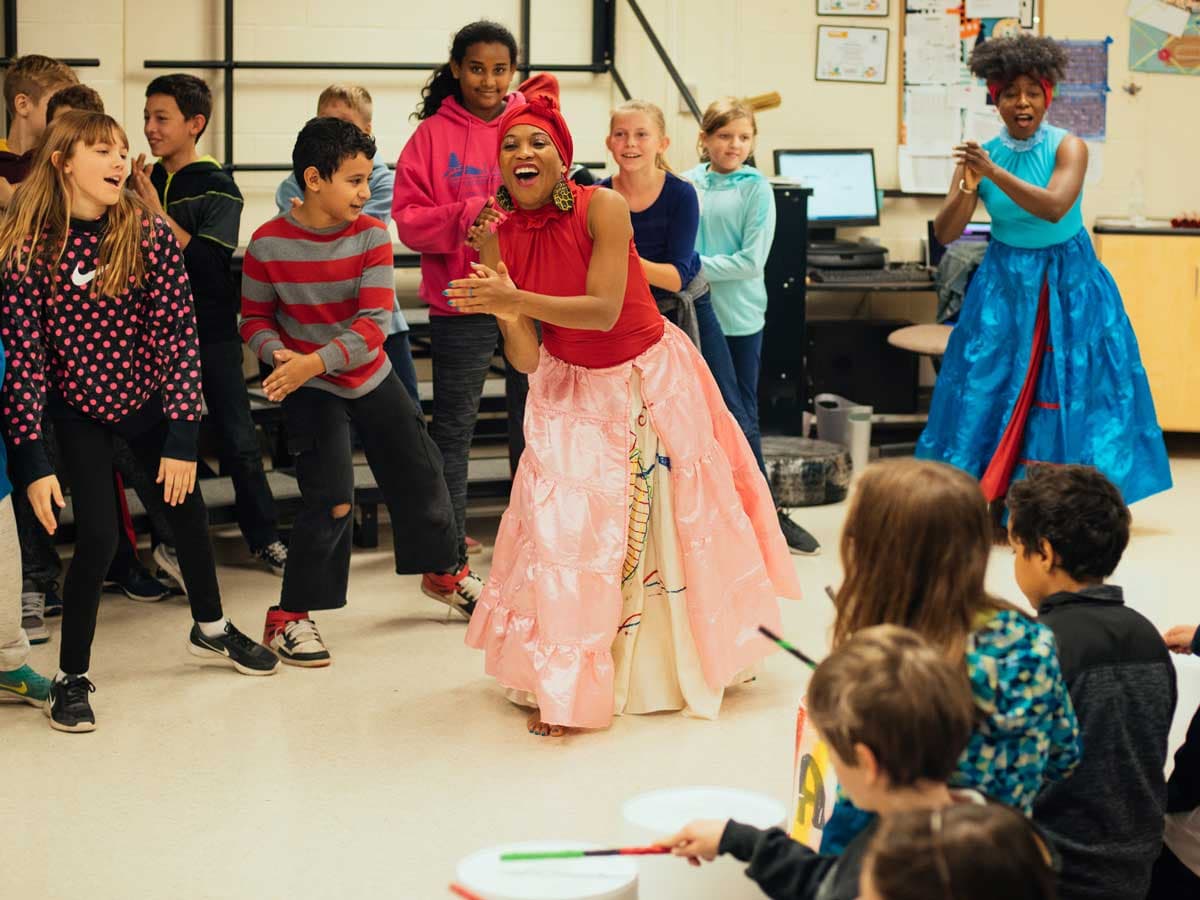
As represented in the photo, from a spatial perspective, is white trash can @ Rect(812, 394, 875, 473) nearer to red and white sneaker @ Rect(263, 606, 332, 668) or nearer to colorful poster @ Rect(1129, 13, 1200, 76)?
colorful poster @ Rect(1129, 13, 1200, 76)

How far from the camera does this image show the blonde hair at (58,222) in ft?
10.4

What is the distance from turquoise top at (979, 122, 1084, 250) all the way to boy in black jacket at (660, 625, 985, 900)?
3400mm

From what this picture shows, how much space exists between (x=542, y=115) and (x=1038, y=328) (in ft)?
7.44

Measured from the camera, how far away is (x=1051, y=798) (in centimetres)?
202

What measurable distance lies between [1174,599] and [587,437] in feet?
6.51

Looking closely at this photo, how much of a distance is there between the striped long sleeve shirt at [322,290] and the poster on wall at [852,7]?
3.65m

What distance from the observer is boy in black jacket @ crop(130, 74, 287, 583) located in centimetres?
399

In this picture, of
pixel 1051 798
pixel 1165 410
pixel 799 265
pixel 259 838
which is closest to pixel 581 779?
pixel 259 838

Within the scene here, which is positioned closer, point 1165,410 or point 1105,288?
point 1105,288

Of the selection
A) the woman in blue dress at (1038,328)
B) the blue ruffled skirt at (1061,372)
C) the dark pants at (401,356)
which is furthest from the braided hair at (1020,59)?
the dark pants at (401,356)

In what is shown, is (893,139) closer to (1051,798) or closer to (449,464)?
(449,464)

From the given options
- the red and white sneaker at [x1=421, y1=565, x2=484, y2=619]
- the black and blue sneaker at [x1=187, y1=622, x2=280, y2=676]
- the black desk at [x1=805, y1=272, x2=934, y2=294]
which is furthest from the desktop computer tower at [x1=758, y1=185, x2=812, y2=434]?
the black and blue sneaker at [x1=187, y1=622, x2=280, y2=676]

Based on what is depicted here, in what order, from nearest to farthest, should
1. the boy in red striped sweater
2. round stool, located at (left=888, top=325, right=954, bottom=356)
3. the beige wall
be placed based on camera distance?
the boy in red striped sweater
round stool, located at (left=888, top=325, right=954, bottom=356)
the beige wall

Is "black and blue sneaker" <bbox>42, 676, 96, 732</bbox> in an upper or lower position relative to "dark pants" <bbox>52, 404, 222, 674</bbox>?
lower
